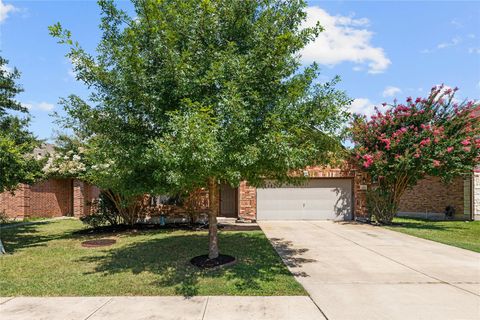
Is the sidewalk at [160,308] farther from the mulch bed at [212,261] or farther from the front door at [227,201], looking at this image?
the front door at [227,201]

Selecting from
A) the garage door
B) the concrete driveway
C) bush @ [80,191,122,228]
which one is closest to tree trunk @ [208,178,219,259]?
the concrete driveway

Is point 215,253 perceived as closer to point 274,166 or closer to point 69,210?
point 274,166

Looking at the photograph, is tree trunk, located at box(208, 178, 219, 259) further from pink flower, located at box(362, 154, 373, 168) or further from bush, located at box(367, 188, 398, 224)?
bush, located at box(367, 188, 398, 224)

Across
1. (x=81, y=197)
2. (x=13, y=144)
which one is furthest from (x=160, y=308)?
(x=81, y=197)

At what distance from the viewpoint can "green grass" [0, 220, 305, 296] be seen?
18.7 ft

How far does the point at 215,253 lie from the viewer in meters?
7.71


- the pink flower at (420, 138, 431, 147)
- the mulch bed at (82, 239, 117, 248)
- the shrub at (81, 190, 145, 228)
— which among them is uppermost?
the pink flower at (420, 138, 431, 147)

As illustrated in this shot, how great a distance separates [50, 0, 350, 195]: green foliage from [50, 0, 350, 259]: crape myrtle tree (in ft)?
0.07

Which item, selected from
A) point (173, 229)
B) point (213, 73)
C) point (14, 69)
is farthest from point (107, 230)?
point (213, 73)

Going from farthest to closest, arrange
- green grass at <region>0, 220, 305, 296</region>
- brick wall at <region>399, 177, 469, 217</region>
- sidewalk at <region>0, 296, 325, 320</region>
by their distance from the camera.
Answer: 1. brick wall at <region>399, 177, 469, 217</region>
2. green grass at <region>0, 220, 305, 296</region>
3. sidewalk at <region>0, 296, 325, 320</region>

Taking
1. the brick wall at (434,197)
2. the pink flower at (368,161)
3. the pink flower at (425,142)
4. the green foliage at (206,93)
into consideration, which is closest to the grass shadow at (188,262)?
the green foliage at (206,93)

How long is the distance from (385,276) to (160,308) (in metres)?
4.20

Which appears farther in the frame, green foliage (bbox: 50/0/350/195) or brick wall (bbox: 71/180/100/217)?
brick wall (bbox: 71/180/100/217)

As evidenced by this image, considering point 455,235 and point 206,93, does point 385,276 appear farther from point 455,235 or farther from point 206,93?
point 455,235
